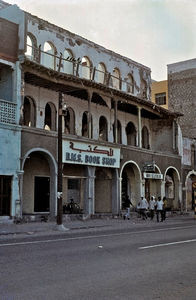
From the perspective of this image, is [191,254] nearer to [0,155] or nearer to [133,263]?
[133,263]

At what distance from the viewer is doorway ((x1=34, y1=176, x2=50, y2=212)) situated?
25016mm

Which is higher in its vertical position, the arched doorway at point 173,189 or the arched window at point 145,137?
the arched window at point 145,137

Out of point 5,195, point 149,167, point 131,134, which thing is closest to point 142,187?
point 149,167

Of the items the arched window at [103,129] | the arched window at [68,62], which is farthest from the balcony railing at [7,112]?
the arched window at [103,129]

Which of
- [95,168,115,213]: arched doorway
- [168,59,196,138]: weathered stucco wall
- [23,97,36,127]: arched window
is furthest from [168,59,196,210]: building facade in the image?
[23,97,36,127]: arched window

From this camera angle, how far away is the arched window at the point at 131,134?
1288 inches

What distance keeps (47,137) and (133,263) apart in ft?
48.1

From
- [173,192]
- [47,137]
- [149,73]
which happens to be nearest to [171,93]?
[149,73]

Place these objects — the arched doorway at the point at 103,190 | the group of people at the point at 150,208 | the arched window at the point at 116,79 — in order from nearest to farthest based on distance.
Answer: the group of people at the point at 150,208
the arched doorway at the point at 103,190
the arched window at the point at 116,79

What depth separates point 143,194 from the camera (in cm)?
2958

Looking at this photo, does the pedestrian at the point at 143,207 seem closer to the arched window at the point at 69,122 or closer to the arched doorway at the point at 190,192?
the arched window at the point at 69,122

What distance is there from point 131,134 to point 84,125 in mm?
5513

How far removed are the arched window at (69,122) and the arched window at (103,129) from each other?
3.07 m

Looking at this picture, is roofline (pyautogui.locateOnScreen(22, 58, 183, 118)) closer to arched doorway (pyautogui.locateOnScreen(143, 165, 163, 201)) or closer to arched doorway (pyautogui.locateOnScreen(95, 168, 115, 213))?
arched doorway (pyautogui.locateOnScreen(143, 165, 163, 201))
